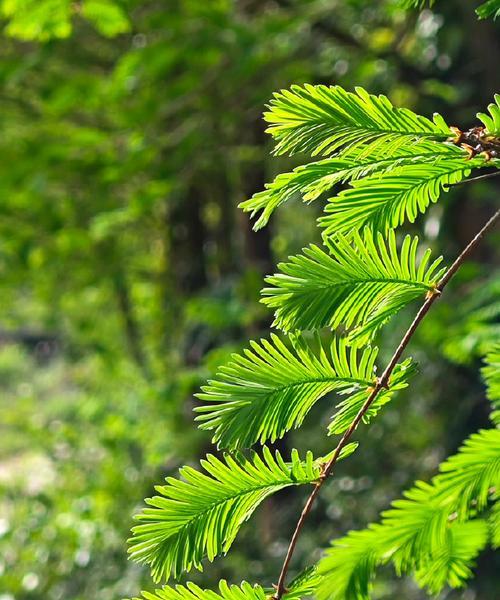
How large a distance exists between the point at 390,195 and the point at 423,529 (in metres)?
0.23

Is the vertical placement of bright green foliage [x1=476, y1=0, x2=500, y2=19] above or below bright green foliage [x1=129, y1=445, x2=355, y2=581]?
above

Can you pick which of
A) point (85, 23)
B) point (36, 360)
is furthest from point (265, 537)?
point (36, 360)

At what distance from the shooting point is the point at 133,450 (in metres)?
3.93

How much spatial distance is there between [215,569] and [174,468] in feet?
1.96

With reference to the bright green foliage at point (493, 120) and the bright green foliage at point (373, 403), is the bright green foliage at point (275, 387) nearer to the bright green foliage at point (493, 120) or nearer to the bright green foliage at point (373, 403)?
the bright green foliage at point (373, 403)

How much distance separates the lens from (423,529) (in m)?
0.55

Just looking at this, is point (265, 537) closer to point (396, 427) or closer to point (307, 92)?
point (396, 427)

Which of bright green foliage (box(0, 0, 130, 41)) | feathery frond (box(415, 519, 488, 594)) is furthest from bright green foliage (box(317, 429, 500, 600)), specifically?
bright green foliage (box(0, 0, 130, 41))

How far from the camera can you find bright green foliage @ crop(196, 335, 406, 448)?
484 millimetres

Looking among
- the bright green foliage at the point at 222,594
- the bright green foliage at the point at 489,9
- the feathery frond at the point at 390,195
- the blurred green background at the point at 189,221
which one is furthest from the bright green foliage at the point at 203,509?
the blurred green background at the point at 189,221

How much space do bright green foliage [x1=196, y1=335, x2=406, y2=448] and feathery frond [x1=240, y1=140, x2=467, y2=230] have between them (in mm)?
84

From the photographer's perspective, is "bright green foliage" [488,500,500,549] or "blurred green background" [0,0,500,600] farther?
"blurred green background" [0,0,500,600]

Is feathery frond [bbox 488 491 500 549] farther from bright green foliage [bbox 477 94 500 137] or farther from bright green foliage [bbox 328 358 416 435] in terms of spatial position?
bright green foliage [bbox 477 94 500 137]

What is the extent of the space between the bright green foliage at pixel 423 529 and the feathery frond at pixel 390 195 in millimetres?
158
